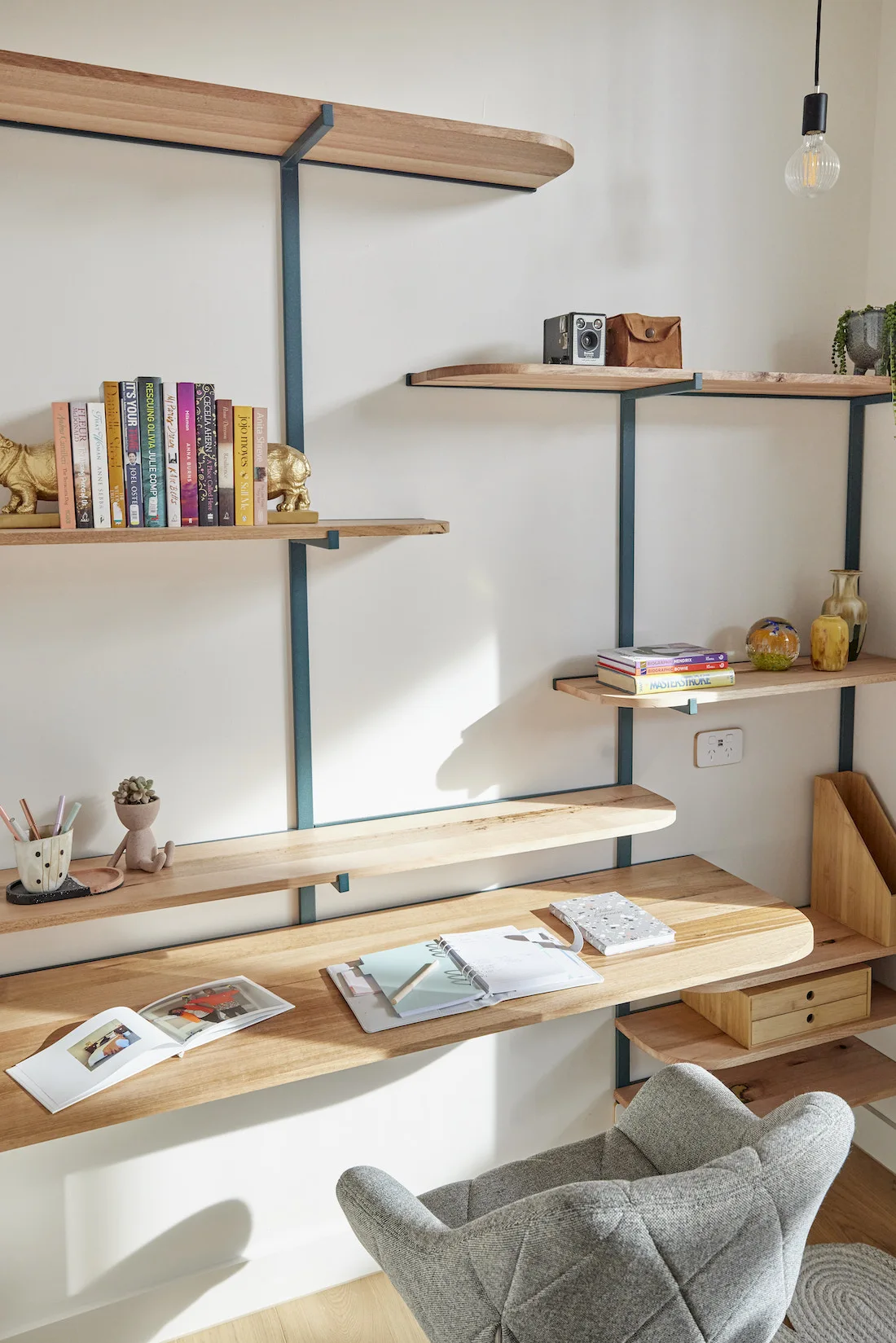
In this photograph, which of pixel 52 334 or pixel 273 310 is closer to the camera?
pixel 52 334

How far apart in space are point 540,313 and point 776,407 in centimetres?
66

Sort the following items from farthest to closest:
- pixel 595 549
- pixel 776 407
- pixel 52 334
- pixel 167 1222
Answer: pixel 776 407 < pixel 595 549 < pixel 167 1222 < pixel 52 334

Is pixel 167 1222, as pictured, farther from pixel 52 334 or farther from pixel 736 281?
pixel 736 281

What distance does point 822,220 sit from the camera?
7.96 ft

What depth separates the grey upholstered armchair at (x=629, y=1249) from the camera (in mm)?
1184

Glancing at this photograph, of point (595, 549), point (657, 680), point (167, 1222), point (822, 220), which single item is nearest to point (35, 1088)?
point (167, 1222)

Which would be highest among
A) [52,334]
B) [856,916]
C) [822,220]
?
[822,220]

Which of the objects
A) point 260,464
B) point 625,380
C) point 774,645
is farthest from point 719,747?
point 260,464

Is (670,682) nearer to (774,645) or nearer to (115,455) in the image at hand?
(774,645)

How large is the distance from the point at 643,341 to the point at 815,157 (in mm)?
Result: 423

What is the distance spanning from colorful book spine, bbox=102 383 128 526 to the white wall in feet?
0.79

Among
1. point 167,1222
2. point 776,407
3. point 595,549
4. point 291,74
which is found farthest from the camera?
point 776,407

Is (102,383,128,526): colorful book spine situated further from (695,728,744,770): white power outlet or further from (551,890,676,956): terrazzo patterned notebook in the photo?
(695,728,744,770): white power outlet

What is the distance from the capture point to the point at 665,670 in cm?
213
